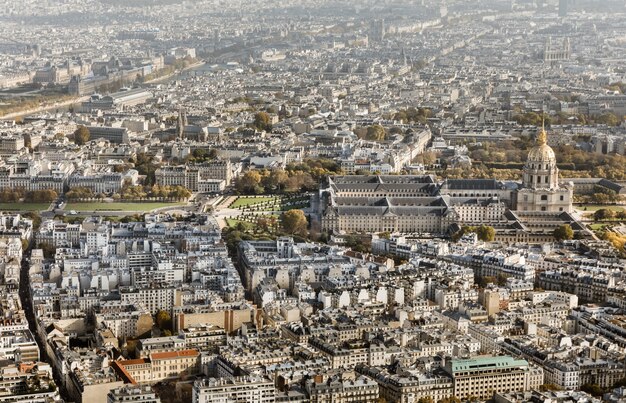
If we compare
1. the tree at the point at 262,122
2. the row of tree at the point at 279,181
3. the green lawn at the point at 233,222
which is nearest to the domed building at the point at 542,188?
the row of tree at the point at 279,181

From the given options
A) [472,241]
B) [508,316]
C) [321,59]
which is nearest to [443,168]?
[472,241]

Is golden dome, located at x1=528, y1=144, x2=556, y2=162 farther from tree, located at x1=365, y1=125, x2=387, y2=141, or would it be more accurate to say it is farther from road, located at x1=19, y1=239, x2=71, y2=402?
road, located at x1=19, y1=239, x2=71, y2=402

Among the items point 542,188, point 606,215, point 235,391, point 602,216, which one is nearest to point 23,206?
point 542,188

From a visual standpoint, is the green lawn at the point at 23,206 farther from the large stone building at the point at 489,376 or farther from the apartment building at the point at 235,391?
the large stone building at the point at 489,376

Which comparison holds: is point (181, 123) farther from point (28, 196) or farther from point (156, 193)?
point (28, 196)

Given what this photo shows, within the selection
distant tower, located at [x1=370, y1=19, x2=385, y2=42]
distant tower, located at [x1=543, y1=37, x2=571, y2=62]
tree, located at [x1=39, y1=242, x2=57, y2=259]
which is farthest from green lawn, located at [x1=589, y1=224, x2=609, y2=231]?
distant tower, located at [x1=370, y1=19, x2=385, y2=42]

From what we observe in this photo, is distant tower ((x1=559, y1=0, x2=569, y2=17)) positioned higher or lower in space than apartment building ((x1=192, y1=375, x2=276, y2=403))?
higher
